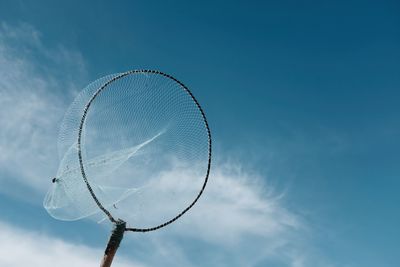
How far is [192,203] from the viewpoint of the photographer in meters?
35.0

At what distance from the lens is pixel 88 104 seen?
33.3 metres

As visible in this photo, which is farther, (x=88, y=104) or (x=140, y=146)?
(x=140, y=146)

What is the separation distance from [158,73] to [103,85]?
2677mm

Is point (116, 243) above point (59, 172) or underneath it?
underneath

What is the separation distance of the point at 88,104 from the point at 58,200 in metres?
4.82

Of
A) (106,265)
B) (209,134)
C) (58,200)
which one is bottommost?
(106,265)

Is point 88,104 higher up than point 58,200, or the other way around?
point 88,104

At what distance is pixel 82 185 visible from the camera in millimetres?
33938

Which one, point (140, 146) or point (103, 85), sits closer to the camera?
point (103, 85)

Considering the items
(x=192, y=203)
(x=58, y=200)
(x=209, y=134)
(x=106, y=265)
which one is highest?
(x=209, y=134)

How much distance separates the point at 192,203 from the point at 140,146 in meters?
3.95

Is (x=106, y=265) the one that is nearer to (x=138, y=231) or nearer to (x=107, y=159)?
(x=138, y=231)

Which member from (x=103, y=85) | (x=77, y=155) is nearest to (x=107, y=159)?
(x=77, y=155)

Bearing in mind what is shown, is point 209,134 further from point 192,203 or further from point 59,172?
point 59,172
